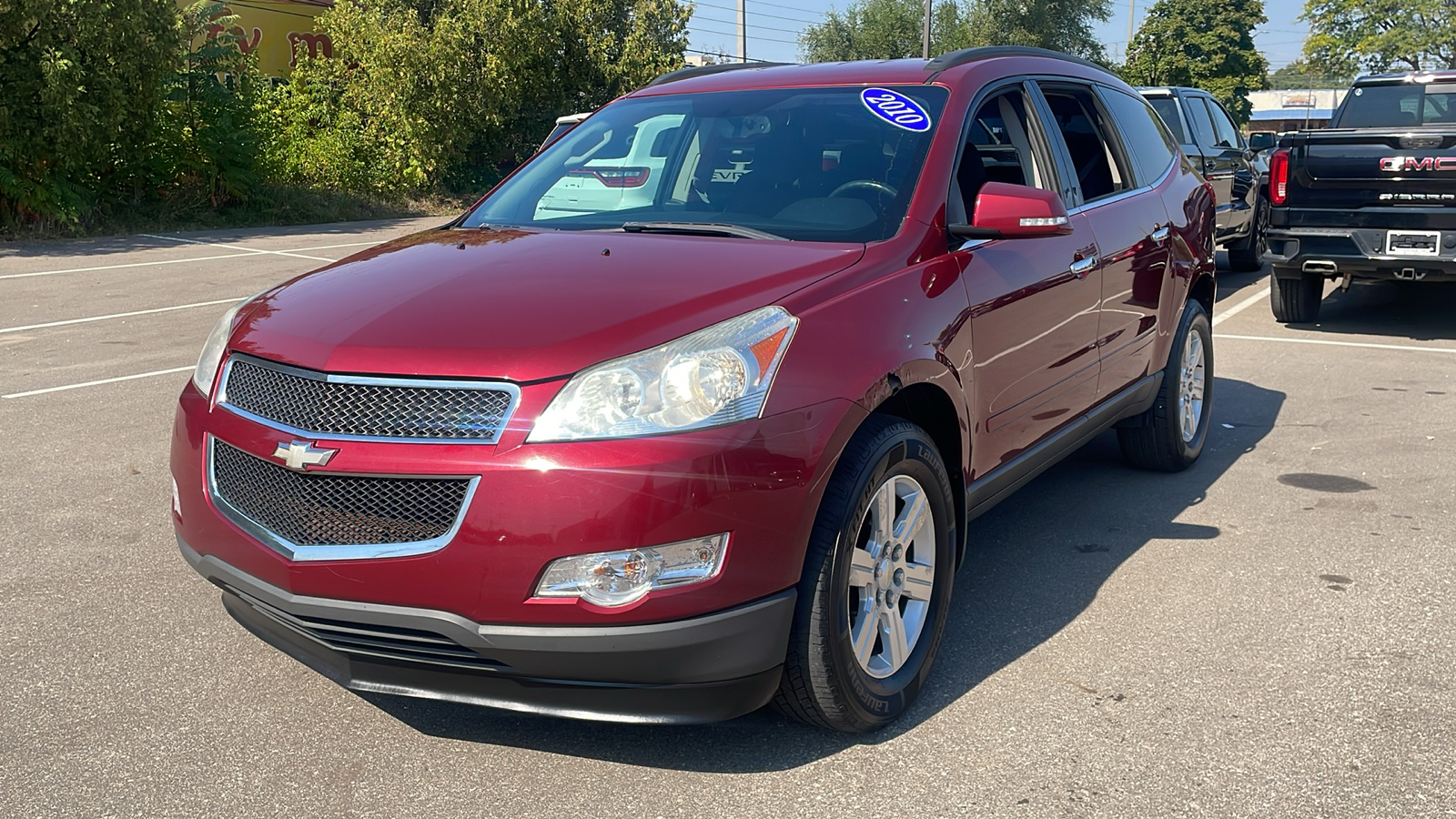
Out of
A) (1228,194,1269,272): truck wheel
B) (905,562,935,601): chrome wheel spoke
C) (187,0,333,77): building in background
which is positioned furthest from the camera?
(187,0,333,77): building in background

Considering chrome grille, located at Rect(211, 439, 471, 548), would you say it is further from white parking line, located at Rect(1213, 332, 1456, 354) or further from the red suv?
white parking line, located at Rect(1213, 332, 1456, 354)

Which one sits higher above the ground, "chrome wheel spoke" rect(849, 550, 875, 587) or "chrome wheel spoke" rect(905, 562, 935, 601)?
"chrome wheel spoke" rect(849, 550, 875, 587)

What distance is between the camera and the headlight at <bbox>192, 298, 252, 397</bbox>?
3402 millimetres

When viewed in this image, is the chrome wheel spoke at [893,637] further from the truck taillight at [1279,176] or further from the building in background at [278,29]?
the building in background at [278,29]

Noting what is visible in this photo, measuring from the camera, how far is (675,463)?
9.07 feet

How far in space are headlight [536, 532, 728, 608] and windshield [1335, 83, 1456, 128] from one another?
10415 mm

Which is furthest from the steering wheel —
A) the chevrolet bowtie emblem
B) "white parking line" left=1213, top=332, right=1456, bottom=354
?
"white parking line" left=1213, top=332, right=1456, bottom=354

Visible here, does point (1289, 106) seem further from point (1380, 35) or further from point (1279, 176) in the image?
point (1279, 176)

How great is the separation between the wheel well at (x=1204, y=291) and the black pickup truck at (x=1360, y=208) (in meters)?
4.08

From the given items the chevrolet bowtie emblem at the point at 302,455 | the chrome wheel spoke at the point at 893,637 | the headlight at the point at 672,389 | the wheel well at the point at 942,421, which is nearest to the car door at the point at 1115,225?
the wheel well at the point at 942,421

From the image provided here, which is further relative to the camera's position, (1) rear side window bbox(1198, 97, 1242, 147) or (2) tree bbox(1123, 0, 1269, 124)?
(2) tree bbox(1123, 0, 1269, 124)

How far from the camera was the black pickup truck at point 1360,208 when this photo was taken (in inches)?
363

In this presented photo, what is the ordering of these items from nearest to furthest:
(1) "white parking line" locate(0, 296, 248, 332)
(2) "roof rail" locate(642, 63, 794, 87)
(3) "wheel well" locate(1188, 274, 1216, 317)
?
1. (2) "roof rail" locate(642, 63, 794, 87)
2. (3) "wheel well" locate(1188, 274, 1216, 317)
3. (1) "white parking line" locate(0, 296, 248, 332)

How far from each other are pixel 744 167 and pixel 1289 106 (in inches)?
3851
